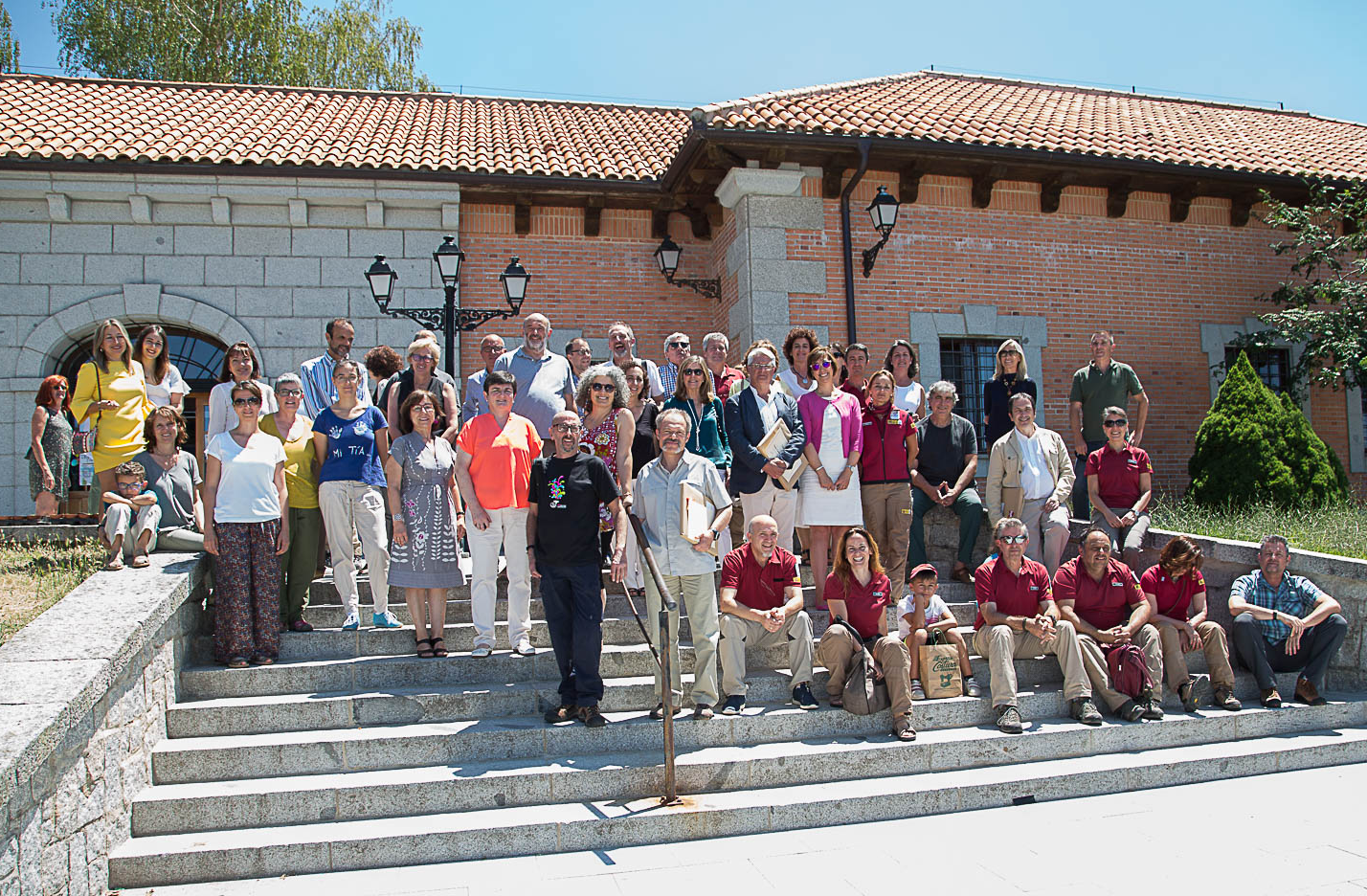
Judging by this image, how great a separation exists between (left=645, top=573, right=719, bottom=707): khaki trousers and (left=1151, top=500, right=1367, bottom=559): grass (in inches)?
190

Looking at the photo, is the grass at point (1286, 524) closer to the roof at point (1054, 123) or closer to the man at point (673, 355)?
the roof at point (1054, 123)

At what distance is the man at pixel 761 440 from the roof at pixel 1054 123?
166 inches

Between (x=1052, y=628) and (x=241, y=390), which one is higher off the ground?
(x=241, y=390)

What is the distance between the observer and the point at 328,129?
40.9ft

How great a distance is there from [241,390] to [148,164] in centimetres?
643

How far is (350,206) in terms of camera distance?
11.3 meters

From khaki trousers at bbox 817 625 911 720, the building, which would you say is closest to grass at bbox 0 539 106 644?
khaki trousers at bbox 817 625 911 720

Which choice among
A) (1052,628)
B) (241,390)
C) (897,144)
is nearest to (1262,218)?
(897,144)

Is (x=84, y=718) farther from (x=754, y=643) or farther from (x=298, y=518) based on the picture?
(x=754, y=643)

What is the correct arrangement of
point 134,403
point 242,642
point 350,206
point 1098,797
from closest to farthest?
point 1098,797, point 242,642, point 134,403, point 350,206

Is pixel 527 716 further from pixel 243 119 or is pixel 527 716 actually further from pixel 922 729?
pixel 243 119

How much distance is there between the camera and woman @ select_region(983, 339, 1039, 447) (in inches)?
320

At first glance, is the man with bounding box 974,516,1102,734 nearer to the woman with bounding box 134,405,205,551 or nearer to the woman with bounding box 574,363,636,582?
the woman with bounding box 574,363,636,582

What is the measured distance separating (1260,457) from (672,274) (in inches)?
Answer: 270
